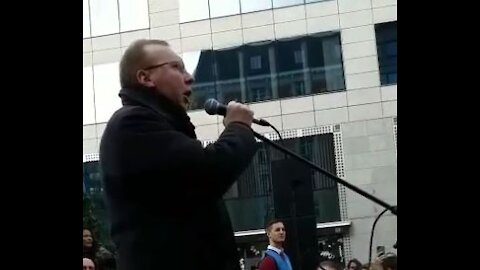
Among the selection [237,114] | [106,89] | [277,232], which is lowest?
[277,232]

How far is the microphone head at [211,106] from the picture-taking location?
2.06 m

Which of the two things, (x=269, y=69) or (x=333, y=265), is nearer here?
(x=333, y=265)

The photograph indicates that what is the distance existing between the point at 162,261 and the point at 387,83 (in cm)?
96

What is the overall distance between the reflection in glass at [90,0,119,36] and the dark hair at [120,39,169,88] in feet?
0.34

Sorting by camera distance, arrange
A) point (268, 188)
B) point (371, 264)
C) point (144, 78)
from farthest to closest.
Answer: point (144, 78) < point (268, 188) < point (371, 264)

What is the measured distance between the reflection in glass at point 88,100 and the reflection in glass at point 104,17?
0.47 feet

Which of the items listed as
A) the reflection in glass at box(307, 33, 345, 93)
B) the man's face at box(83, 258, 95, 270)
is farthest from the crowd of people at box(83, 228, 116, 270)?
the reflection in glass at box(307, 33, 345, 93)

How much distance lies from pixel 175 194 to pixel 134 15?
65 cm

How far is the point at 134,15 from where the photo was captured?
2.14 m

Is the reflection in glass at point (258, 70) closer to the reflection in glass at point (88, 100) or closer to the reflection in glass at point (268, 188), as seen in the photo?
the reflection in glass at point (268, 188)

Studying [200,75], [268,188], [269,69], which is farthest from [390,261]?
[200,75]

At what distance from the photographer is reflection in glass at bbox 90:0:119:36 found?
217 cm

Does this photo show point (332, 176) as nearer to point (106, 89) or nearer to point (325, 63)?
point (325, 63)

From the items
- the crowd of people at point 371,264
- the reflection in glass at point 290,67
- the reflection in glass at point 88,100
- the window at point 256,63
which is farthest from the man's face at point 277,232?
the reflection in glass at point 88,100
